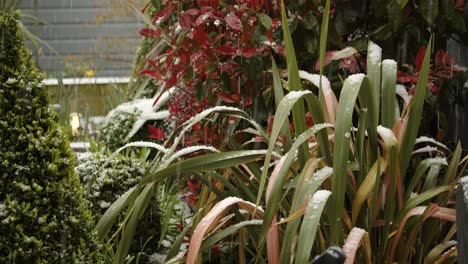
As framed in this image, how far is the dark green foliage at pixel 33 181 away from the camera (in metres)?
2.71

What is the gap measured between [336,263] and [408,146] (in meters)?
2.03

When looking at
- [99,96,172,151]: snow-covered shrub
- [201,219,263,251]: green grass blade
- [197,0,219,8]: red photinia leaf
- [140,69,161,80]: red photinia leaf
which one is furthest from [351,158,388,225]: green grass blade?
[99,96,172,151]: snow-covered shrub

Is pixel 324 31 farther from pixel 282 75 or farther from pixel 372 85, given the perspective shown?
pixel 282 75

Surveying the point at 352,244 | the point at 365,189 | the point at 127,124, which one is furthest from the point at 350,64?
the point at 127,124

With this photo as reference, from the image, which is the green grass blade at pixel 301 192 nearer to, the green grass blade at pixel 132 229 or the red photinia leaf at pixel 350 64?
the green grass blade at pixel 132 229

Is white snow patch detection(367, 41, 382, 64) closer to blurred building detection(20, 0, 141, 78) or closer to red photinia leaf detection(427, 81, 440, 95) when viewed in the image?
red photinia leaf detection(427, 81, 440, 95)

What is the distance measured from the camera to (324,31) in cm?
293

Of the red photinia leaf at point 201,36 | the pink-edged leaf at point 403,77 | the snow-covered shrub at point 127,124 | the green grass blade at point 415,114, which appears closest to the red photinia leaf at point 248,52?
the red photinia leaf at point 201,36

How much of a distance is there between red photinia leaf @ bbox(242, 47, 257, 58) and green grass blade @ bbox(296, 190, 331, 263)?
43.8 inches

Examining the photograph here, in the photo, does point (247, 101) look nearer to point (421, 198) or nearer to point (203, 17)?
point (203, 17)

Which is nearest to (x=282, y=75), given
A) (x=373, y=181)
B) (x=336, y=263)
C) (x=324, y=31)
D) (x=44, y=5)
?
(x=324, y=31)

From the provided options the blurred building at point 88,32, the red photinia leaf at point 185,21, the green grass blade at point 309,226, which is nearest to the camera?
the green grass blade at point 309,226

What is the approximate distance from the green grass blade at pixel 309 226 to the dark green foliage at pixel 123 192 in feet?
5.22

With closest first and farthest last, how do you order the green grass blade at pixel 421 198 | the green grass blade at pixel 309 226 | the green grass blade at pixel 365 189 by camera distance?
1. the green grass blade at pixel 309 226
2. the green grass blade at pixel 365 189
3. the green grass blade at pixel 421 198
